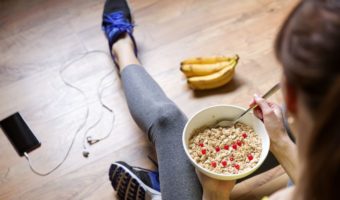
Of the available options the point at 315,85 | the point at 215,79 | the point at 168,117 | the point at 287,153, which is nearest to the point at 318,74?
the point at 315,85

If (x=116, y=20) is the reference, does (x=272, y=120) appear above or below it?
below

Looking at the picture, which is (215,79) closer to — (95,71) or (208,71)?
(208,71)

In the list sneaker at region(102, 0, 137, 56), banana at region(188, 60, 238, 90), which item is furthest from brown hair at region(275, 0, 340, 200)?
sneaker at region(102, 0, 137, 56)

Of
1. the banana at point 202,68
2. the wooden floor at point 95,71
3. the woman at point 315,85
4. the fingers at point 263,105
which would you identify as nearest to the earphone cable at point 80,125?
the wooden floor at point 95,71

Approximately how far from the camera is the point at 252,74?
1462 mm

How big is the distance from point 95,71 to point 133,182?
1.81 ft

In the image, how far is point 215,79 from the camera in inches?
54.9

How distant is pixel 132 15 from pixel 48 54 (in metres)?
0.38

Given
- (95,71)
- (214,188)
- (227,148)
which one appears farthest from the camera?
(95,71)

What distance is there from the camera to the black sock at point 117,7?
158 cm

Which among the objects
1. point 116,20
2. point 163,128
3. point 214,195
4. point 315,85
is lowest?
point 214,195

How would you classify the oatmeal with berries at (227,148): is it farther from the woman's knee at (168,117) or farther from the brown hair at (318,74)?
the brown hair at (318,74)

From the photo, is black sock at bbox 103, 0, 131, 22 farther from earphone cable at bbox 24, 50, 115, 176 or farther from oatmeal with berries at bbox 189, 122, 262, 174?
oatmeal with berries at bbox 189, 122, 262, 174

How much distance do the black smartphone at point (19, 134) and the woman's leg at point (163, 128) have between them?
0.38m
